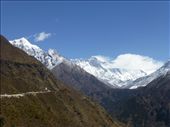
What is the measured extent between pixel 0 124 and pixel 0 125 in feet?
3.81

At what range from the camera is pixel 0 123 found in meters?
172

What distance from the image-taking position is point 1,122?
174500 mm

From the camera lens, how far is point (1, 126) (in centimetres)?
17012

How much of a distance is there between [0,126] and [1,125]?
113 inches

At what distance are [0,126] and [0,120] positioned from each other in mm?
8953

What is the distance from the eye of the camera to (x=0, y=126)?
16838cm

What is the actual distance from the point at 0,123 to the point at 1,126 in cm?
185

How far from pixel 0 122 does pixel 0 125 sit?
152 inches

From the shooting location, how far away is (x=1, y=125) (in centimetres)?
17125

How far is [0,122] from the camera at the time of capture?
173500 millimetres

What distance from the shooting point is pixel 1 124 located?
6777 inches

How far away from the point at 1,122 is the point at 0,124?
3.65 meters

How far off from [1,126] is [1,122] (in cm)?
453

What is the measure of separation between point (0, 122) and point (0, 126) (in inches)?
207
